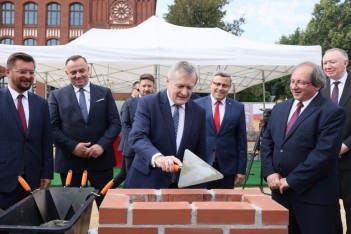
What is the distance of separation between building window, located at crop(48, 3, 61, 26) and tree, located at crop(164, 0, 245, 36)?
34.6 ft

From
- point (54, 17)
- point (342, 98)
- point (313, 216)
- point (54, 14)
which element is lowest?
point (313, 216)

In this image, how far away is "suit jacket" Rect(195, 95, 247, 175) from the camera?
12.3 ft

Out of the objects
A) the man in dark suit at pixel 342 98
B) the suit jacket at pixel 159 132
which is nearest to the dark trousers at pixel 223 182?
the man in dark suit at pixel 342 98

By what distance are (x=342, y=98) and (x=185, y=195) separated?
2.25 m

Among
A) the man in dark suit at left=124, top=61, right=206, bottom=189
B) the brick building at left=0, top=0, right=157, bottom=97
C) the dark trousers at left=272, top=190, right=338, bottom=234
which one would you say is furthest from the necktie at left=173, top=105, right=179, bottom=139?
the brick building at left=0, top=0, right=157, bottom=97

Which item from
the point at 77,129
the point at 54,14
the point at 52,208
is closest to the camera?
the point at 52,208

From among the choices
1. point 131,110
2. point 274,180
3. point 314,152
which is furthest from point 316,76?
point 131,110

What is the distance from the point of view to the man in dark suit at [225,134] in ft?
12.3

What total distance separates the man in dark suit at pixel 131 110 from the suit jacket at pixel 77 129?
56.5 inches

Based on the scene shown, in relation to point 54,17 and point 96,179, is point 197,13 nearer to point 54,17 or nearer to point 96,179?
point 54,17

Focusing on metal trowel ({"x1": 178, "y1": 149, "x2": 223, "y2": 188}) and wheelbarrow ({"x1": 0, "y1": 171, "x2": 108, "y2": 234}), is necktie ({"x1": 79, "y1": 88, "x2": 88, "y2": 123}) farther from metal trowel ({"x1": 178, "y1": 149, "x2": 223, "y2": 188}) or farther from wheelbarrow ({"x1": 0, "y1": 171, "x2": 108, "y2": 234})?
metal trowel ({"x1": 178, "y1": 149, "x2": 223, "y2": 188})

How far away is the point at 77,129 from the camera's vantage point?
3.43 meters

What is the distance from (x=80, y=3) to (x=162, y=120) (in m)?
34.9

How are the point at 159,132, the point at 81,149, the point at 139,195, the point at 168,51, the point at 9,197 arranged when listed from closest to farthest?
the point at 139,195, the point at 159,132, the point at 9,197, the point at 81,149, the point at 168,51
